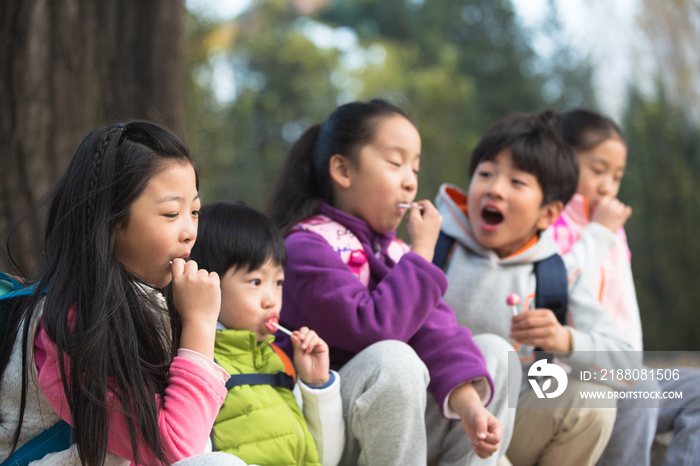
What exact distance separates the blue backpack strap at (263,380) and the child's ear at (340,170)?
74 centimetres

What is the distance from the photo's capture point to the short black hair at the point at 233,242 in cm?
176

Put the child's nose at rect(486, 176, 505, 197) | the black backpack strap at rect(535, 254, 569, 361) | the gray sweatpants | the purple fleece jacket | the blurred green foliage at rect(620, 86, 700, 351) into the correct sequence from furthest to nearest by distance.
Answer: the blurred green foliage at rect(620, 86, 700, 351)
the child's nose at rect(486, 176, 505, 197)
the black backpack strap at rect(535, 254, 569, 361)
the purple fleece jacket
the gray sweatpants

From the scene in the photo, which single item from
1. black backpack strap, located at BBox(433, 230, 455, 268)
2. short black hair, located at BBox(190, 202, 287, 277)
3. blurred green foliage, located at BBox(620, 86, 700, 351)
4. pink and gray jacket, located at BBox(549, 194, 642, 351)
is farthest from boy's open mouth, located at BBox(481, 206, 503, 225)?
blurred green foliage, located at BBox(620, 86, 700, 351)

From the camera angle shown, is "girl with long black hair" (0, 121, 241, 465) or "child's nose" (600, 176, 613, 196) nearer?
"girl with long black hair" (0, 121, 241, 465)

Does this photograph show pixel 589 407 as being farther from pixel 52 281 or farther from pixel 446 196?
pixel 52 281

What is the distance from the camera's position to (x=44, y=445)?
1319 millimetres

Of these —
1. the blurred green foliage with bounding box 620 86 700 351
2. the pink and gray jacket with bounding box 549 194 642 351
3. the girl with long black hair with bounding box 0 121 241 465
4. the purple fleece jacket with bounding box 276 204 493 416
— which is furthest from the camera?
the blurred green foliage with bounding box 620 86 700 351

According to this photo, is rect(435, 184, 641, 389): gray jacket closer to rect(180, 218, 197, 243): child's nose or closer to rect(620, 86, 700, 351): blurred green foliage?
rect(180, 218, 197, 243): child's nose

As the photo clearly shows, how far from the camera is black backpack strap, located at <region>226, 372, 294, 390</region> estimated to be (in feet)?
5.37

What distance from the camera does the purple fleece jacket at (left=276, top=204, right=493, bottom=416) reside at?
1.86 metres

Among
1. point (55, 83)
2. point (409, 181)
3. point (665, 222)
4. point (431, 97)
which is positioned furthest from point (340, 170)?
point (431, 97)

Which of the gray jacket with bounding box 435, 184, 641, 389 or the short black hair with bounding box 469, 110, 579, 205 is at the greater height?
the short black hair with bounding box 469, 110, 579, 205

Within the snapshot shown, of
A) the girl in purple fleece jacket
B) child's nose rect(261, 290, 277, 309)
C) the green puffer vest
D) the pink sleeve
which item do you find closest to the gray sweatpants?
the girl in purple fleece jacket

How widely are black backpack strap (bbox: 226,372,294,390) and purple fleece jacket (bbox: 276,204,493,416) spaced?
225 millimetres
